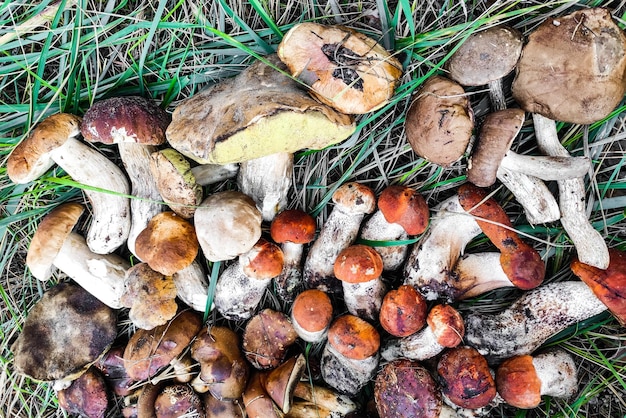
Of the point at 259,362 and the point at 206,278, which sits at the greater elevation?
the point at 206,278

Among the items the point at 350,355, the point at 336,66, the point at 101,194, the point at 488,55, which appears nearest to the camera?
the point at 336,66

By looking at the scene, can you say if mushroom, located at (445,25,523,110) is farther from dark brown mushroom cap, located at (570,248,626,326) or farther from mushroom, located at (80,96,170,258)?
mushroom, located at (80,96,170,258)

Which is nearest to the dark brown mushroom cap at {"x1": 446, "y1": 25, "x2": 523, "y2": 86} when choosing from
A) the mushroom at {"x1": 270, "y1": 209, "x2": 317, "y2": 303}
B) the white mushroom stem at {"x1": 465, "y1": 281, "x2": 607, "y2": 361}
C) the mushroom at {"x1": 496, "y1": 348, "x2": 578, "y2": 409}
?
the mushroom at {"x1": 270, "y1": 209, "x2": 317, "y2": 303}

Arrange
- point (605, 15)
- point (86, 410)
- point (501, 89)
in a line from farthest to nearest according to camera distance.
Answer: point (86, 410), point (501, 89), point (605, 15)

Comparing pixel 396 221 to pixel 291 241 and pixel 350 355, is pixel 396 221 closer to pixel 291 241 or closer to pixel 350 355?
pixel 291 241

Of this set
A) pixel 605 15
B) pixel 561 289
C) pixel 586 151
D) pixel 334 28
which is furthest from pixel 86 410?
pixel 605 15

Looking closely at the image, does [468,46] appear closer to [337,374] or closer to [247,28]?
[247,28]

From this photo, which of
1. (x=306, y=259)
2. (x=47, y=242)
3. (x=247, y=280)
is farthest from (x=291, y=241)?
(x=47, y=242)
